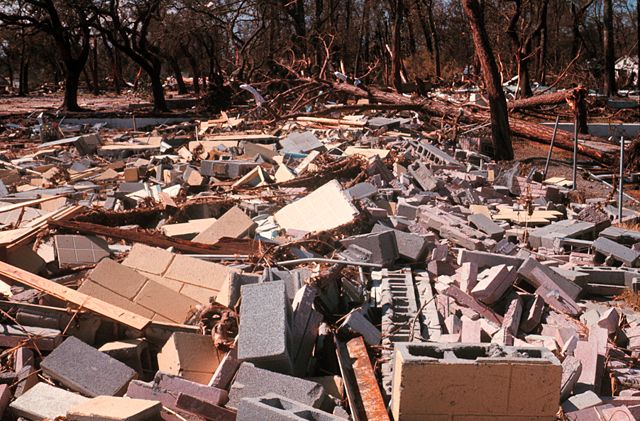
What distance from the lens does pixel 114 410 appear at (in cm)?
334

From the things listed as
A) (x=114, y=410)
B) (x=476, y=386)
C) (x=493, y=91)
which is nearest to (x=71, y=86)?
(x=493, y=91)

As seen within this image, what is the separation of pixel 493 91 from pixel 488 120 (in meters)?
1.31

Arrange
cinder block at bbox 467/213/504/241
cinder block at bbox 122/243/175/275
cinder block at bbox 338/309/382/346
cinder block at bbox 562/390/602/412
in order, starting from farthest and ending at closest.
Answer: cinder block at bbox 467/213/504/241
cinder block at bbox 122/243/175/275
cinder block at bbox 338/309/382/346
cinder block at bbox 562/390/602/412

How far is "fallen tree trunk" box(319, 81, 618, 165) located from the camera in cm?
1224

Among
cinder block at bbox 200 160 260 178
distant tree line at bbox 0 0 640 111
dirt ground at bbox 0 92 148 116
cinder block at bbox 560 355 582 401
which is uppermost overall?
distant tree line at bbox 0 0 640 111

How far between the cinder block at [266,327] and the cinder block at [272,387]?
11 cm

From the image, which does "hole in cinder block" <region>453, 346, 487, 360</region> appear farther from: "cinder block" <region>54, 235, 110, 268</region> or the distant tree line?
the distant tree line

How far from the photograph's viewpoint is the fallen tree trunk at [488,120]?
40.2 feet

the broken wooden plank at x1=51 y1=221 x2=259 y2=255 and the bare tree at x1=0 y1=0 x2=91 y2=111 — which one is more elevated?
the bare tree at x1=0 y1=0 x2=91 y2=111

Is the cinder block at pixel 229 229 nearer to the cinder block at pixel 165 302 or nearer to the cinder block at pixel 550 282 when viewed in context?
the cinder block at pixel 165 302

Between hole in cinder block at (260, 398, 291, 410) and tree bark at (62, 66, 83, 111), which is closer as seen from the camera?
hole in cinder block at (260, 398, 291, 410)

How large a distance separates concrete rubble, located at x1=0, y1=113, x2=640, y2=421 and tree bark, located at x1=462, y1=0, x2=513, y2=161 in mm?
3106

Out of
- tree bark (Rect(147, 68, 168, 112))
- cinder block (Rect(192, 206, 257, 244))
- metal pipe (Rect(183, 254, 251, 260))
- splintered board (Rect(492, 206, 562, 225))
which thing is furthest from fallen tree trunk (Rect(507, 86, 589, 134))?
tree bark (Rect(147, 68, 168, 112))

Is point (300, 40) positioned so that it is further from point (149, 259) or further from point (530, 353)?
point (530, 353)
